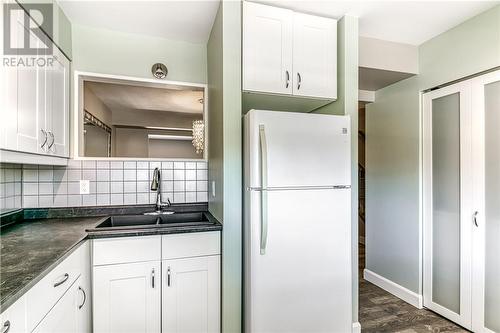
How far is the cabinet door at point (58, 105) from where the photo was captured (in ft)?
5.90

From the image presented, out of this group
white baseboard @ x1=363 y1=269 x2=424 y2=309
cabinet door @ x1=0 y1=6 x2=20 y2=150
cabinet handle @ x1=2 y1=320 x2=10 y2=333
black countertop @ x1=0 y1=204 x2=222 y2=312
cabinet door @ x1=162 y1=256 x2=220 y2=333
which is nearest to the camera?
cabinet handle @ x1=2 y1=320 x2=10 y2=333

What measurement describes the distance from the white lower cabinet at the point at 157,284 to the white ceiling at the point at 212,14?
5.30ft

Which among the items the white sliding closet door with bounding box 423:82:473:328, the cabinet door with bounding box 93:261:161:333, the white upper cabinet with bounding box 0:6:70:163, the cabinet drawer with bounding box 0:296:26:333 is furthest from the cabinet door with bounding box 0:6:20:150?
the white sliding closet door with bounding box 423:82:473:328

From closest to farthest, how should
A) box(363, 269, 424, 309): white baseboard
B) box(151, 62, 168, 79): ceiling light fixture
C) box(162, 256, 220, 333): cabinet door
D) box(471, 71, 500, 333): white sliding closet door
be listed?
box(162, 256, 220, 333): cabinet door
box(471, 71, 500, 333): white sliding closet door
box(151, 62, 168, 79): ceiling light fixture
box(363, 269, 424, 309): white baseboard

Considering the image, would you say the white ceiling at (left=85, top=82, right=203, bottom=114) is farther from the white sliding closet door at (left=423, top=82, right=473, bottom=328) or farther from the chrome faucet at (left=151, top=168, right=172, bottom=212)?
the white sliding closet door at (left=423, top=82, right=473, bottom=328)

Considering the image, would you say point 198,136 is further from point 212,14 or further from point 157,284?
point 157,284

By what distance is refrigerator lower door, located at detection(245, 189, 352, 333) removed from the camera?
171 cm

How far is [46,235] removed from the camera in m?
1.64

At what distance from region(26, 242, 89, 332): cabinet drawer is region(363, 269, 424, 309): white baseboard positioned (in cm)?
285

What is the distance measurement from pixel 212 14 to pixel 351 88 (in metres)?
1.20

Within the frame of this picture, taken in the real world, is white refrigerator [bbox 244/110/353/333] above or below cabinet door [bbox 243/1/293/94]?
below

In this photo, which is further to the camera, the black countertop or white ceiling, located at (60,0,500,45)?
white ceiling, located at (60,0,500,45)

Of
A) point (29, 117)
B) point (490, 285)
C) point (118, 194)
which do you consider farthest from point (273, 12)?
point (490, 285)

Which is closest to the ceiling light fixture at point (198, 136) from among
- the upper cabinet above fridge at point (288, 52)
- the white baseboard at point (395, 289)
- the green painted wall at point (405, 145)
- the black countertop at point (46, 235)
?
the black countertop at point (46, 235)
